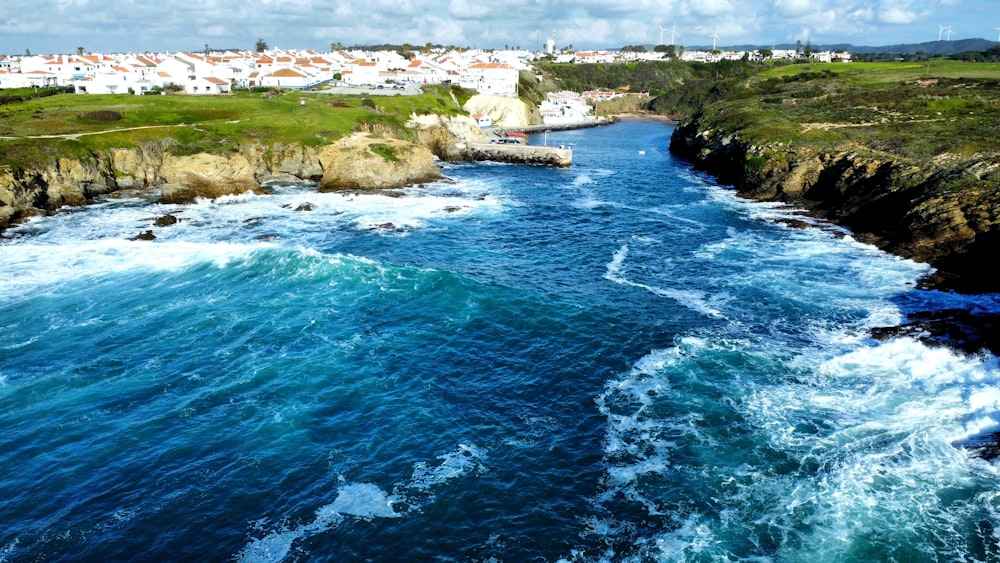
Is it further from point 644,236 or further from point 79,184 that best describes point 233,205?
point 644,236

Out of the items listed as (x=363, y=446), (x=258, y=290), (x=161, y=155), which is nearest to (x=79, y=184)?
(x=161, y=155)

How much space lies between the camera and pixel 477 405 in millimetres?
32938

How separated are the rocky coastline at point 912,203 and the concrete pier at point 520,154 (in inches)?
1165

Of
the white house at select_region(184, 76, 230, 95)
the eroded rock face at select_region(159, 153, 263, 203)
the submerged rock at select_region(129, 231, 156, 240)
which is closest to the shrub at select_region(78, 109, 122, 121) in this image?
the eroded rock face at select_region(159, 153, 263, 203)

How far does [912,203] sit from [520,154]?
66859 mm

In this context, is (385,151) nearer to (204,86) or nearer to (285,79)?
(204,86)

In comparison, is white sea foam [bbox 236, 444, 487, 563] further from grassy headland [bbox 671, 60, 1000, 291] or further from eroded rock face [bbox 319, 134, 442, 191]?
eroded rock face [bbox 319, 134, 442, 191]

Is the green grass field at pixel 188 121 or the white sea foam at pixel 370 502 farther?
the green grass field at pixel 188 121

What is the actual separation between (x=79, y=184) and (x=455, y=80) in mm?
128972

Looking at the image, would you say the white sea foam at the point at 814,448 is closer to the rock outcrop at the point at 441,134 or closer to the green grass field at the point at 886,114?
the green grass field at the point at 886,114

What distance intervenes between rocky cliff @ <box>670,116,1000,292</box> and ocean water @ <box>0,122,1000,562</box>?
320cm

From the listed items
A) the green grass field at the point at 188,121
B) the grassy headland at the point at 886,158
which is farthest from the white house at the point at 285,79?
the grassy headland at the point at 886,158

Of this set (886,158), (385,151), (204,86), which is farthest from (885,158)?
(204,86)

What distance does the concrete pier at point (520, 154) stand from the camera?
110938 millimetres
